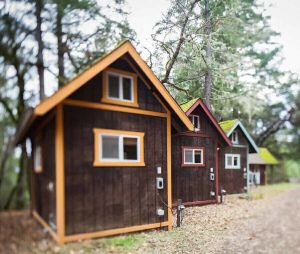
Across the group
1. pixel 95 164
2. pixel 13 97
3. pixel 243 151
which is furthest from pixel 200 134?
pixel 13 97

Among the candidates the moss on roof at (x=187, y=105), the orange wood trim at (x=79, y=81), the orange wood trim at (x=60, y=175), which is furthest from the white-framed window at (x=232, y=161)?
the orange wood trim at (x=60, y=175)

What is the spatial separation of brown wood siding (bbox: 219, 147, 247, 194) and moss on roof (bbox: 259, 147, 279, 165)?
78 cm

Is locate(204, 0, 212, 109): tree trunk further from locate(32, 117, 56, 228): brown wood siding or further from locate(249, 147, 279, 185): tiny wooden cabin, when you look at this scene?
locate(32, 117, 56, 228): brown wood siding

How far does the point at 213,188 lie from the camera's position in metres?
5.67

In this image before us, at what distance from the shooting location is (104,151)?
367 centimetres

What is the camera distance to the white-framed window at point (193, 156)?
17.6 feet

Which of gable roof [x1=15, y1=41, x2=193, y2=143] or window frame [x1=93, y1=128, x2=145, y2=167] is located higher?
gable roof [x1=15, y1=41, x2=193, y2=143]

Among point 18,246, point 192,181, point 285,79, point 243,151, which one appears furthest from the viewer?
point 243,151

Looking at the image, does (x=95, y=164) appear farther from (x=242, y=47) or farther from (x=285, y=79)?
(x=285, y=79)

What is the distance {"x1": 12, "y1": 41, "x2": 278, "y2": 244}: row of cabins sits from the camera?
127 inches

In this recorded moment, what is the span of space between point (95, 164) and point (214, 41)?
10.7ft

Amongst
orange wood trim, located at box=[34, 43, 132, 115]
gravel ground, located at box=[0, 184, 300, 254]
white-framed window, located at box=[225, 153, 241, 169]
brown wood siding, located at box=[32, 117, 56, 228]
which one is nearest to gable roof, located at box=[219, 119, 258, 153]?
white-framed window, located at box=[225, 153, 241, 169]

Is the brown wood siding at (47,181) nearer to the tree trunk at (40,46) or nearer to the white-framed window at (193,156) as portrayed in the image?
the tree trunk at (40,46)

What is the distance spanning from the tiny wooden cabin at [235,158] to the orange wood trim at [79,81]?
341 cm
